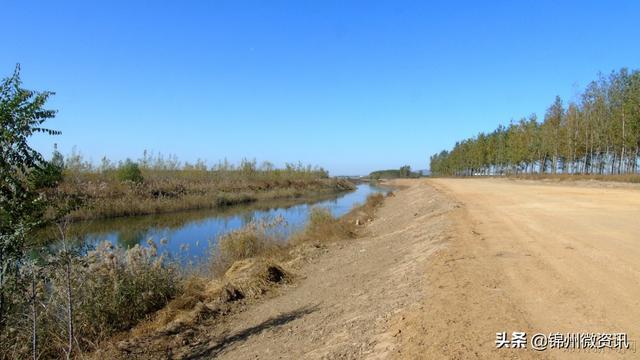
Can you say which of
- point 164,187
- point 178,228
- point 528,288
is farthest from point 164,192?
point 528,288

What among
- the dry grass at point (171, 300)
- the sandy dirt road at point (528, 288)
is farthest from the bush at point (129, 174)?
the sandy dirt road at point (528, 288)

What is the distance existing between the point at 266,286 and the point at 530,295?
624cm

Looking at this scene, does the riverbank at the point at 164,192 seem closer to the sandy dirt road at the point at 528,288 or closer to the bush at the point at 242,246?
the bush at the point at 242,246

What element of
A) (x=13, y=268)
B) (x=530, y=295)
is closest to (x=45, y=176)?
(x=13, y=268)

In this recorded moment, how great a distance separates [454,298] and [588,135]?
180ft

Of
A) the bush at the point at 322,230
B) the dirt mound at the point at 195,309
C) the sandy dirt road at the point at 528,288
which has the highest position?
the sandy dirt road at the point at 528,288

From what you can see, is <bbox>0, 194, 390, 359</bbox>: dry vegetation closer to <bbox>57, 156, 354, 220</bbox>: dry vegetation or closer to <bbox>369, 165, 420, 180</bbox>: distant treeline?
<bbox>57, 156, 354, 220</bbox>: dry vegetation

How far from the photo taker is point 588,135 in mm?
53688

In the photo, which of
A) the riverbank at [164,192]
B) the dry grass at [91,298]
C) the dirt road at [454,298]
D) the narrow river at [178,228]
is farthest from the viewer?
the riverbank at [164,192]

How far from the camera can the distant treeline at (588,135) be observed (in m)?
44.9

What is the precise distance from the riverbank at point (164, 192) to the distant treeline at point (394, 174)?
107 m

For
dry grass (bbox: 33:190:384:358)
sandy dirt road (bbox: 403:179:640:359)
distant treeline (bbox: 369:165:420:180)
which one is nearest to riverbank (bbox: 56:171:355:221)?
dry grass (bbox: 33:190:384:358)

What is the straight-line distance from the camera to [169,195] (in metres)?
41.8

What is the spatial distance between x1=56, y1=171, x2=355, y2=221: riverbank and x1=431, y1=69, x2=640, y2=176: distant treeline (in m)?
32.6
